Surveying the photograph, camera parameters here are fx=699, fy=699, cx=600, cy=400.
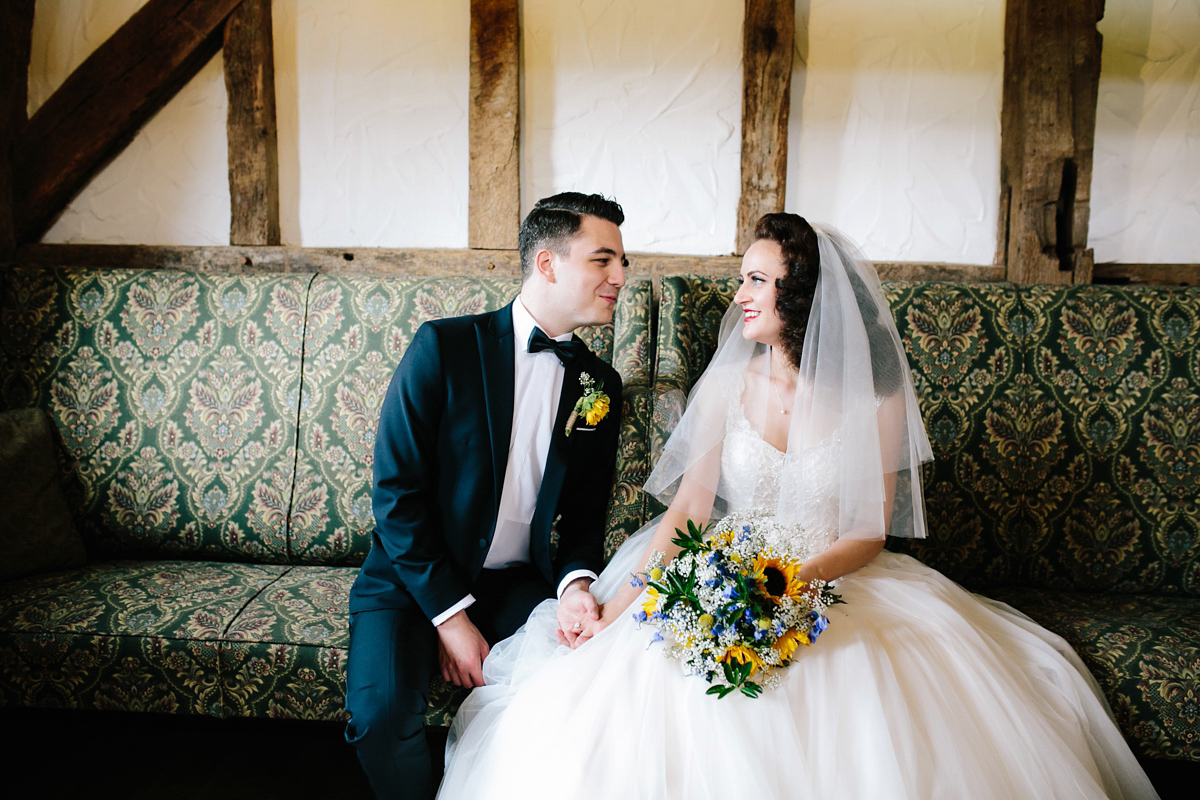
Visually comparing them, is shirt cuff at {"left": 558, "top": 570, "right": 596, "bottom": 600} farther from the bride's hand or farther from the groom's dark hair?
the groom's dark hair

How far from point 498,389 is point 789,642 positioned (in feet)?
3.46

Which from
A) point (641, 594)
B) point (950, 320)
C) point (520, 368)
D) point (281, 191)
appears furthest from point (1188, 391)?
point (281, 191)

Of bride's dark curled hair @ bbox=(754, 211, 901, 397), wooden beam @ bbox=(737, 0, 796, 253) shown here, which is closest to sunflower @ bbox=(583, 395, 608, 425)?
bride's dark curled hair @ bbox=(754, 211, 901, 397)

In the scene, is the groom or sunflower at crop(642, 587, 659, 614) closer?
sunflower at crop(642, 587, 659, 614)

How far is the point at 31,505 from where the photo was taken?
91.8 inches

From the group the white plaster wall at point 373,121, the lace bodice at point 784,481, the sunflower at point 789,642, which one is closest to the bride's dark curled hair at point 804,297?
the lace bodice at point 784,481

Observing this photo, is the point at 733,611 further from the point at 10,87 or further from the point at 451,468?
the point at 10,87

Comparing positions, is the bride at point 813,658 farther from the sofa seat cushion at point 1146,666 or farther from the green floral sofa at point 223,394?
the green floral sofa at point 223,394

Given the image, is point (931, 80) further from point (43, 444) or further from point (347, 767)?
point (43, 444)

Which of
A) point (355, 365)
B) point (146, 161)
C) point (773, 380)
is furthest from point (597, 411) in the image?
point (146, 161)

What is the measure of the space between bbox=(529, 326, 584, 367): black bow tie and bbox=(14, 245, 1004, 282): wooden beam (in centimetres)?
100

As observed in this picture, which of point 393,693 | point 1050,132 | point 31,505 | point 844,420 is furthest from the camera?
point 1050,132

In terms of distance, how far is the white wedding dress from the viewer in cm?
135

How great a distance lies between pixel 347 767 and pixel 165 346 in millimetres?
1665
